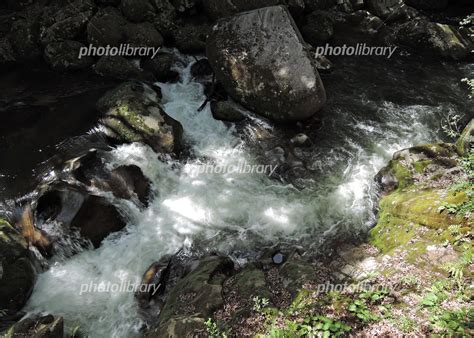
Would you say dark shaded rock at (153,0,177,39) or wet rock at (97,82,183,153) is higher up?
dark shaded rock at (153,0,177,39)

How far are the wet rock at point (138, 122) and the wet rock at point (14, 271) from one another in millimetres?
3870

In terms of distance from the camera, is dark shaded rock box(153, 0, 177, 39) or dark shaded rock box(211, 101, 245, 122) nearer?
dark shaded rock box(211, 101, 245, 122)

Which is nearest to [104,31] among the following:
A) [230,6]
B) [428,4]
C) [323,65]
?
[230,6]

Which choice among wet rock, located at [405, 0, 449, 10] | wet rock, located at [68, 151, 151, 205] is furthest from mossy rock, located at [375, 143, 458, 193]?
wet rock, located at [405, 0, 449, 10]

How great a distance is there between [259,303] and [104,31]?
38.8ft

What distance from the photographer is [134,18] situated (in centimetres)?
1440

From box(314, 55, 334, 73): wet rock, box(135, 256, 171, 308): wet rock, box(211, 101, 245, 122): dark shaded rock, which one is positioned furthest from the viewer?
box(314, 55, 334, 73): wet rock

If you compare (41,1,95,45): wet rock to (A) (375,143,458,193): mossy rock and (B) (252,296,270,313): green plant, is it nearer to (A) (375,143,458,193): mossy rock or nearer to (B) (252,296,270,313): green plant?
(A) (375,143,458,193): mossy rock

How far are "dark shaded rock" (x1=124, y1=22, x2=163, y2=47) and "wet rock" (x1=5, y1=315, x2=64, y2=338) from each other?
10.4 metres

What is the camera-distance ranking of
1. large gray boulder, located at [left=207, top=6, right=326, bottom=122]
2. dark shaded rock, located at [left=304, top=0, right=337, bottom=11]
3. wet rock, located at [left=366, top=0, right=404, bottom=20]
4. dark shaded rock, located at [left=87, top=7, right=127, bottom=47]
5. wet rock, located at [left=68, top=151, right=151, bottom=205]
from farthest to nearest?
1. wet rock, located at [left=366, top=0, right=404, bottom=20]
2. dark shaded rock, located at [left=304, top=0, right=337, bottom=11]
3. dark shaded rock, located at [left=87, top=7, right=127, bottom=47]
4. large gray boulder, located at [left=207, top=6, right=326, bottom=122]
5. wet rock, located at [left=68, top=151, right=151, bottom=205]

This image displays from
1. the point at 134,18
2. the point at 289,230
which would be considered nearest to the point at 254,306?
the point at 289,230

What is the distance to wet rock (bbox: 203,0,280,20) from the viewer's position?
1315cm

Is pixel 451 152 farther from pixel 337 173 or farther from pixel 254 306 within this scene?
pixel 254 306

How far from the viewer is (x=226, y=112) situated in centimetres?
1166
